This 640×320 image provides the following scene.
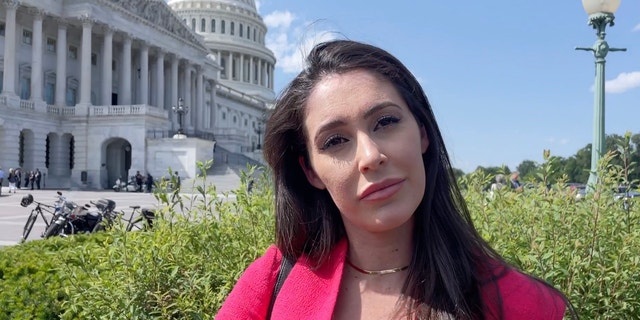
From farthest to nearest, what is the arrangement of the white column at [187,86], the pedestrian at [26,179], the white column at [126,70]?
1. the white column at [187,86]
2. the white column at [126,70]
3. the pedestrian at [26,179]

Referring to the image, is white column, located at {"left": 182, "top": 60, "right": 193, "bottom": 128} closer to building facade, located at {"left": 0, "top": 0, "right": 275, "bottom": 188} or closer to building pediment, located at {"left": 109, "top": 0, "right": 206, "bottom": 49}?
building pediment, located at {"left": 109, "top": 0, "right": 206, "bottom": 49}

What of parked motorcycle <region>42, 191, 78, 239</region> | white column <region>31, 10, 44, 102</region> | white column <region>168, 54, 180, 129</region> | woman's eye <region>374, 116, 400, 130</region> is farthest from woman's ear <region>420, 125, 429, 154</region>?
white column <region>168, 54, 180, 129</region>

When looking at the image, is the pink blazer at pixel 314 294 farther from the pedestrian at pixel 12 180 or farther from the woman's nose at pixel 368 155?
the pedestrian at pixel 12 180

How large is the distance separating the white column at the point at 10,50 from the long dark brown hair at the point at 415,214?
129 feet

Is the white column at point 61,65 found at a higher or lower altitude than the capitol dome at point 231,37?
lower

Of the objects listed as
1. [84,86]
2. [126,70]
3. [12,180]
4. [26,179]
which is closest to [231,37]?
[126,70]

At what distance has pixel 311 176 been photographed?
1904 mm

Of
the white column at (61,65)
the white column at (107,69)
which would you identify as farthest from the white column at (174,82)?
the white column at (61,65)

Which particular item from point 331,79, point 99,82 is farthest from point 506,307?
point 99,82

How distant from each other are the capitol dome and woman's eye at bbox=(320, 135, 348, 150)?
292ft

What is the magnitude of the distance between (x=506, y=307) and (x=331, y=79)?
845 mm

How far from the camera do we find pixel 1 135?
35094 mm

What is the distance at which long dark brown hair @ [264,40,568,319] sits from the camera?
1.60 m

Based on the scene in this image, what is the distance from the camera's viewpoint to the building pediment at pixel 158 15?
45062 millimetres
